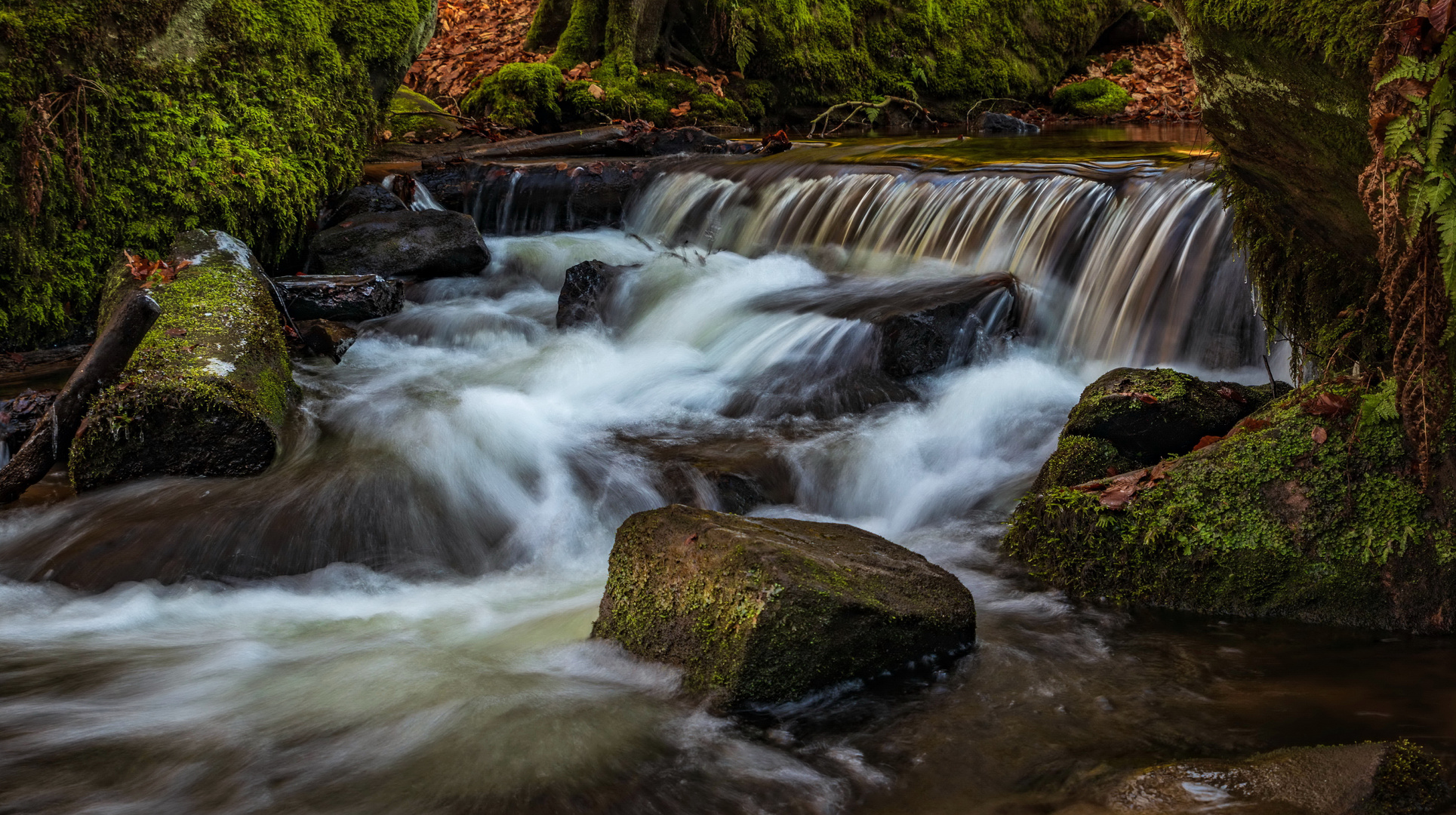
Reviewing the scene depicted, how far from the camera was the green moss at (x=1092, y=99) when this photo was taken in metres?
15.5

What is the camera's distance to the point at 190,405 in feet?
15.9

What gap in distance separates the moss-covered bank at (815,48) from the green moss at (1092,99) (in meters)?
0.70

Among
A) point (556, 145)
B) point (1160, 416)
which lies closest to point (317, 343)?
point (1160, 416)

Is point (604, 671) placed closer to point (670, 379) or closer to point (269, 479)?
point (269, 479)

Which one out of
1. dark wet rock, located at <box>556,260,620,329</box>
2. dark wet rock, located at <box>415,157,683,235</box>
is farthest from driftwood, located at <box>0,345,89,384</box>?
dark wet rock, located at <box>415,157,683,235</box>

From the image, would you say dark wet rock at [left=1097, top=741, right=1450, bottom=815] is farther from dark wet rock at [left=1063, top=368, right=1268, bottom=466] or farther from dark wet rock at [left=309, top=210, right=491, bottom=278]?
dark wet rock at [left=309, top=210, right=491, bottom=278]

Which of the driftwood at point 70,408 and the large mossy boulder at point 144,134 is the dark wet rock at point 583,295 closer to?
the large mossy boulder at point 144,134

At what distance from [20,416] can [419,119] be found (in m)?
8.10

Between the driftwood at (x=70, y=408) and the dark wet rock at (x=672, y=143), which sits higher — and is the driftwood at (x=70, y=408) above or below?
below

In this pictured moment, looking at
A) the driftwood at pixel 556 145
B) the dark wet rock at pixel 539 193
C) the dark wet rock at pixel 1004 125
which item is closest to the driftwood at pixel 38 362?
the dark wet rock at pixel 539 193

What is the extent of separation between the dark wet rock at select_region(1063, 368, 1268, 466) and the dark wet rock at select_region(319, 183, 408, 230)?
21.7 ft

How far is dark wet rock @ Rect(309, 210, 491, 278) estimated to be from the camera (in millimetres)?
8391

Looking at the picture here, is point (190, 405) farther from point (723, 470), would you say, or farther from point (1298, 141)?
point (1298, 141)

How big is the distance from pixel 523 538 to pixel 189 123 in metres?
4.60
